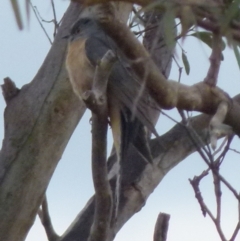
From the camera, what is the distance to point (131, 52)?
1658 mm

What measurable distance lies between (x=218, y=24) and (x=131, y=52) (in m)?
0.75

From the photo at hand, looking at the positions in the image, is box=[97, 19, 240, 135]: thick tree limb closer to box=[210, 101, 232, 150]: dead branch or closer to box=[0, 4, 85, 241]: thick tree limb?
box=[210, 101, 232, 150]: dead branch

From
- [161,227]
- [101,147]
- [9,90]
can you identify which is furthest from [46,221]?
[101,147]

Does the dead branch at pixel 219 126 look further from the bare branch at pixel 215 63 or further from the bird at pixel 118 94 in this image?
the bird at pixel 118 94

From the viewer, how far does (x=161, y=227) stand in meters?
2.33

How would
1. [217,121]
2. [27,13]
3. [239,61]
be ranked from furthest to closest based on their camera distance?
[217,121], [239,61], [27,13]

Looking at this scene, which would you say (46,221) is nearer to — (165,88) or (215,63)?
(165,88)

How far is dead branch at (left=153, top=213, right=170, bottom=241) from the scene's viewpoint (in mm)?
2291

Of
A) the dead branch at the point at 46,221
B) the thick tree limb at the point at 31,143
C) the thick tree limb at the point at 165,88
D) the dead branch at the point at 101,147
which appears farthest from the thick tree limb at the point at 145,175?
the thick tree limb at the point at 165,88

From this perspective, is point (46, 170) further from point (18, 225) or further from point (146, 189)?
point (146, 189)

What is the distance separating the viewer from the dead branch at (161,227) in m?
2.29

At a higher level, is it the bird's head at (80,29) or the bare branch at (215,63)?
the bird's head at (80,29)

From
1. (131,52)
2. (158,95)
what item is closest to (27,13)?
(131,52)

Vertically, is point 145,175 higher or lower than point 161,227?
higher
